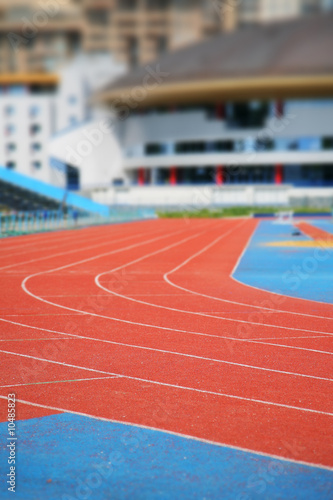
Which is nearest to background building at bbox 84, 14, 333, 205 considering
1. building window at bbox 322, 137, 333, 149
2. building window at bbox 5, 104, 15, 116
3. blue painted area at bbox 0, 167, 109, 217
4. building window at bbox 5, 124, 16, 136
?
building window at bbox 322, 137, 333, 149

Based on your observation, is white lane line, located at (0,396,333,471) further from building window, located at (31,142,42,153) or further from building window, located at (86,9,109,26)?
building window, located at (86,9,109,26)

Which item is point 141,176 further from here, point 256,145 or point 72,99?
point 72,99

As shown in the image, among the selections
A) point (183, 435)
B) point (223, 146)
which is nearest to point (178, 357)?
point (183, 435)

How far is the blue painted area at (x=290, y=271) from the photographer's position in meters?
12.9

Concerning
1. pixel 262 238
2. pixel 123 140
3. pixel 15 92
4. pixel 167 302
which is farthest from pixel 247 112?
pixel 167 302

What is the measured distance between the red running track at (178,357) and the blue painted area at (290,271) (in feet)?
2.00

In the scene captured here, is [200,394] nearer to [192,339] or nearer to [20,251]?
[192,339]

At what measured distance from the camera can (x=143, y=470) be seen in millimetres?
4328

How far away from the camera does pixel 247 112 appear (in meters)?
67.1

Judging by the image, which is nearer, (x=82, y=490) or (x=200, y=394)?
(x=82, y=490)

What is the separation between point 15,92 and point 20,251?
224 ft

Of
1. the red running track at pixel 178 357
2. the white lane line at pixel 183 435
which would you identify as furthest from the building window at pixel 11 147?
the white lane line at pixel 183 435

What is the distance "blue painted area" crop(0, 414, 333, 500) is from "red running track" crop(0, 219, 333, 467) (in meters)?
0.25

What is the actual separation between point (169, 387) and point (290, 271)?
10.2 m
